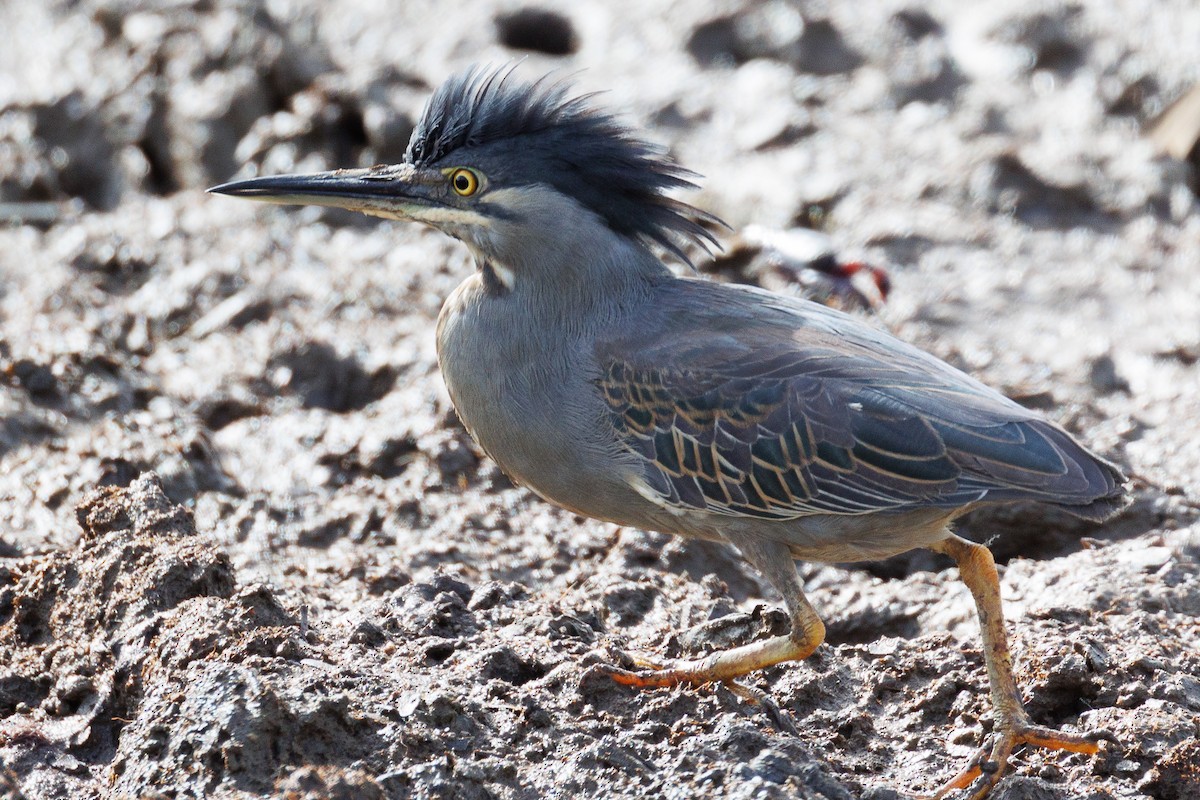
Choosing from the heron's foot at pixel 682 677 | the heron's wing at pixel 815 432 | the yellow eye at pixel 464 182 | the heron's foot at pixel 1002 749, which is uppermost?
the yellow eye at pixel 464 182

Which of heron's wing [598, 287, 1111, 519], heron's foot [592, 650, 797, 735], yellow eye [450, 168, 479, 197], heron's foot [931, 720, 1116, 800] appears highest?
yellow eye [450, 168, 479, 197]

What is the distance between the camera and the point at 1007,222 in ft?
27.2

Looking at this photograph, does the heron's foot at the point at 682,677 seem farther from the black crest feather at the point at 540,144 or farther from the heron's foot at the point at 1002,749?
the black crest feather at the point at 540,144

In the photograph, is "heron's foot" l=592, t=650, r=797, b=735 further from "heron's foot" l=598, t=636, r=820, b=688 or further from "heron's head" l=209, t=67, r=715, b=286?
"heron's head" l=209, t=67, r=715, b=286

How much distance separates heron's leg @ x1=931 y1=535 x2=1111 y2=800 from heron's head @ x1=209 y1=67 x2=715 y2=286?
151cm

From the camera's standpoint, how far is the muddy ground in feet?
13.7

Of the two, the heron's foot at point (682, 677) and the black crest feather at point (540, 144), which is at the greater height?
the black crest feather at point (540, 144)

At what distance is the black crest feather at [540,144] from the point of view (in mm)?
5086

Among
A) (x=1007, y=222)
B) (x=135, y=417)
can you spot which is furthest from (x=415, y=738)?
(x=1007, y=222)

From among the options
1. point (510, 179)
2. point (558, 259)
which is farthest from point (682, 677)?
point (510, 179)

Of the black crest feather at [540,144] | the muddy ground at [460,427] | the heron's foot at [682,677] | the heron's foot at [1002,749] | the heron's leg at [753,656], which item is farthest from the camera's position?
the black crest feather at [540,144]

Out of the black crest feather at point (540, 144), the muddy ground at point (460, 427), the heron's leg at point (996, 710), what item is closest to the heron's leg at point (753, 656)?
the muddy ground at point (460, 427)

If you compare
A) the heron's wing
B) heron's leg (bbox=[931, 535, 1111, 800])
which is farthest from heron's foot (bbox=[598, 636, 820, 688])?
heron's leg (bbox=[931, 535, 1111, 800])

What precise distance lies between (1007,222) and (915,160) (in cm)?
75
